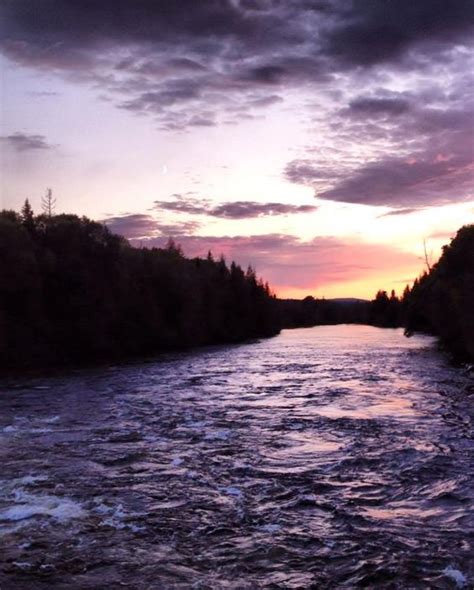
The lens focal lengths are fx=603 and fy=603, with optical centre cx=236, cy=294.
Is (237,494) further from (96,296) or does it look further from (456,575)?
(96,296)

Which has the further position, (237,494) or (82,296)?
(82,296)

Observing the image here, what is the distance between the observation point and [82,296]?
5241cm

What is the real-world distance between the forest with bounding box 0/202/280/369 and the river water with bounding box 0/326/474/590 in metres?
23.5

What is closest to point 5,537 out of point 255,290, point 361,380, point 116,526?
point 116,526

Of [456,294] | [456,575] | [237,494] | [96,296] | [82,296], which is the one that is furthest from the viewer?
[96,296]

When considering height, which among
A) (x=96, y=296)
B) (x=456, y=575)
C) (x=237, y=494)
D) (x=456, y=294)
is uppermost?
(x=96, y=296)

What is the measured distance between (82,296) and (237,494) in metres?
43.3

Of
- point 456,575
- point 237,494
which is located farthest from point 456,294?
point 456,575

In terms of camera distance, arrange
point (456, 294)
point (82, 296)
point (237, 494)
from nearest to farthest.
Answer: point (237, 494) < point (456, 294) < point (82, 296)

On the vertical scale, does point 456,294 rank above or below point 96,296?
below

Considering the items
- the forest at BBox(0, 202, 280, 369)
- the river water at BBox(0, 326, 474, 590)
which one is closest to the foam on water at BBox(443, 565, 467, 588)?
the river water at BBox(0, 326, 474, 590)

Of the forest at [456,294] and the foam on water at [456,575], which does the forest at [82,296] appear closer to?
the forest at [456,294]

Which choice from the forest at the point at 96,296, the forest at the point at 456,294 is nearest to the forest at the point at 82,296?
the forest at the point at 96,296

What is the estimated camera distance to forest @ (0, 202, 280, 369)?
148ft
